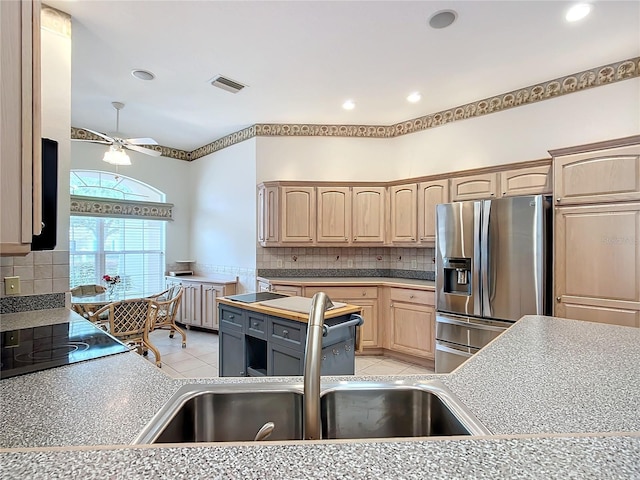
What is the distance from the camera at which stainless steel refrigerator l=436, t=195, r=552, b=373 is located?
2877 mm

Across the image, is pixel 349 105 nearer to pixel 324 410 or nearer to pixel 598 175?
pixel 598 175

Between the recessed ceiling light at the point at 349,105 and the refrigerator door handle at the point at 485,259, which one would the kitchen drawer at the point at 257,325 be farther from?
the recessed ceiling light at the point at 349,105

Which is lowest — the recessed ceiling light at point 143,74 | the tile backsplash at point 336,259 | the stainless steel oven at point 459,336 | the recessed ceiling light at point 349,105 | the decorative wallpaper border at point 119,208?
the stainless steel oven at point 459,336

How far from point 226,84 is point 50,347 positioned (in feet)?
9.89

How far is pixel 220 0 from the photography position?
2.27 meters

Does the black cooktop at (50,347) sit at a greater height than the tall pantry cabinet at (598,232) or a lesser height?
lesser

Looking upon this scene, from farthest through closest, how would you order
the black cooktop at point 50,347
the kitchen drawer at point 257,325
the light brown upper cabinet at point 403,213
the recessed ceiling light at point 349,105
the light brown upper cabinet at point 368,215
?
the light brown upper cabinet at point 368,215 < the light brown upper cabinet at point 403,213 < the recessed ceiling light at point 349,105 < the kitchen drawer at point 257,325 < the black cooktop at point 50,347

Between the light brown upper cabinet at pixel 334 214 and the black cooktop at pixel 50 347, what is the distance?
2991 mm

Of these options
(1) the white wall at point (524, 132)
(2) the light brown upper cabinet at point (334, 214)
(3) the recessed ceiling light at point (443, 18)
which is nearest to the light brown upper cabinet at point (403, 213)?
(1) the white wall at point (524, 132)

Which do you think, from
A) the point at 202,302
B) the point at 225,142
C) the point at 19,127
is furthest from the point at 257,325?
the point at 225,142

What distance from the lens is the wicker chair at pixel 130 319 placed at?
3.26 meters

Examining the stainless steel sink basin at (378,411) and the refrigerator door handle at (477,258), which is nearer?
the stainless steel sink basin at (378,411)

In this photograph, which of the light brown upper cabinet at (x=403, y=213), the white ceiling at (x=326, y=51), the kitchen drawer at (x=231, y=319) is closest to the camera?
the white ceiling at (x=326, y=51)

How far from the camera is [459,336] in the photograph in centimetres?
331
